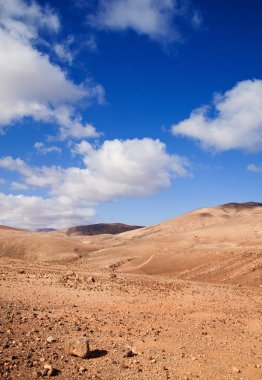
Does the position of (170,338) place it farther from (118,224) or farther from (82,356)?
(118,224)

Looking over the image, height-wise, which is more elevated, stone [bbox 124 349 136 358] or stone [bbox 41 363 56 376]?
stone [bbox 41 363 56 376]

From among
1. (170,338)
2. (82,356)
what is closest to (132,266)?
(170,338)

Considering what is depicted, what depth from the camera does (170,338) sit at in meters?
10.0

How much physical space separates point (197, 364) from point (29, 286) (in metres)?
9.28

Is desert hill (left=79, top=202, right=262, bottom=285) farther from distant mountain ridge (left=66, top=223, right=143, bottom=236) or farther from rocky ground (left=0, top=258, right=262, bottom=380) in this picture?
distant mountain ridge (left=66, top=223, right=143, bottom=236)

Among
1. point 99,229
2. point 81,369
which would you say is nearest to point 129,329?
point 81,369

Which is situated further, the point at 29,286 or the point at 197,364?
the point at 29,286

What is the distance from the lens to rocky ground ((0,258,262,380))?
754 centimetres

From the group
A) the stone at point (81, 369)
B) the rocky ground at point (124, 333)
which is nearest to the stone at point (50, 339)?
the rocky ground at point (124, 333)

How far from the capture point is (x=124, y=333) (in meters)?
10.1

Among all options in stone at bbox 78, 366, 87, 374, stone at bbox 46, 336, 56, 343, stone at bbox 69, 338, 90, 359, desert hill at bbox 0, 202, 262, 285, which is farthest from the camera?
desert hill at bbox 0, 202, 262, 285

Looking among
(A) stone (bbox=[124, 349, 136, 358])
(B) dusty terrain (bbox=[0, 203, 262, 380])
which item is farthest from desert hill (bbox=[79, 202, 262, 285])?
(A) stone (bbox=[124, 349, 136, 358])

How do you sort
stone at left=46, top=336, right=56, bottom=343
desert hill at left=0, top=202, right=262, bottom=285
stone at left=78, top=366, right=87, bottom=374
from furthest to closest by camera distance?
1. desert hill at left=0, top=202, right=262, bottom=285
2. stone at left=46, top=336, right=56, bottom=343
3. stone at left=78, top=366, right=87, bottom=374

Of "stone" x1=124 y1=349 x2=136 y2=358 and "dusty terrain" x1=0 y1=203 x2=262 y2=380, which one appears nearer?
"dusty terrain" x1=0 y1=203 x2=262 y2=380
